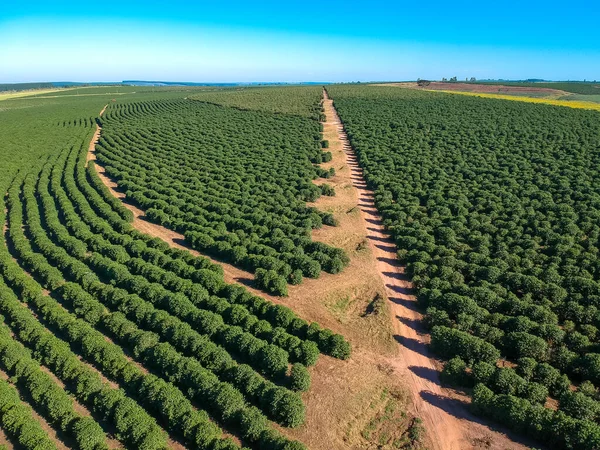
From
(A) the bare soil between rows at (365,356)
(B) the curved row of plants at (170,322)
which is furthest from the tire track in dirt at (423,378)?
(B) the curved row of plants at (170,322)

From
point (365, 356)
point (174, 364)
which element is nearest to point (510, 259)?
point (365, 356)

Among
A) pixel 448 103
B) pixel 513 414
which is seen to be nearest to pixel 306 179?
pixel 513 414

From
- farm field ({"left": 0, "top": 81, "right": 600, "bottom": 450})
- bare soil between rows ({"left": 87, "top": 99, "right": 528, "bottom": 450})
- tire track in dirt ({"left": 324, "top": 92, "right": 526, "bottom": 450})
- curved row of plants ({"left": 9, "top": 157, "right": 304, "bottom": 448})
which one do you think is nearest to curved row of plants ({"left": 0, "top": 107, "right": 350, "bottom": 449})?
curved row of plants ({"left": 9, "top": 157, "right": 304, "bottom": 448})

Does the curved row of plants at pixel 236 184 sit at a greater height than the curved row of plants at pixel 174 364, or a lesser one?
greater

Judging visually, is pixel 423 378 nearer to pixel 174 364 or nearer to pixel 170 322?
pixel 174 364

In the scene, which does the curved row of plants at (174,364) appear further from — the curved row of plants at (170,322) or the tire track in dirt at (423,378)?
the tire track in dirt at (423,378)

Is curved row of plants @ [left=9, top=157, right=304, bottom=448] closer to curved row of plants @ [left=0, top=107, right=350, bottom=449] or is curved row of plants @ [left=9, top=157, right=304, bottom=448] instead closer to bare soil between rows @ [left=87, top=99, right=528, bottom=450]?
curved row of plants @ [left=0, top=107, right=350, bottom=449]

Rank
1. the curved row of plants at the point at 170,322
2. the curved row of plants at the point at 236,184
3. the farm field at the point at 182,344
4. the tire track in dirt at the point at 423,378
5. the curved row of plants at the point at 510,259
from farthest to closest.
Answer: the curved row of plants at the point at 236,184
the curved row of plants at the point at 510,259
the curved row of plants at the point at 170,322
the farm field at the point at 182,344
the tire track in dirt at the point at 423,378

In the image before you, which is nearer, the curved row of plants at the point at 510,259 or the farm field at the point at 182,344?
the farm field at the point at 182,344

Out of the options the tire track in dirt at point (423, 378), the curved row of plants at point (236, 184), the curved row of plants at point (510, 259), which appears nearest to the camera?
the tire track in dirt at point (423, 378)
